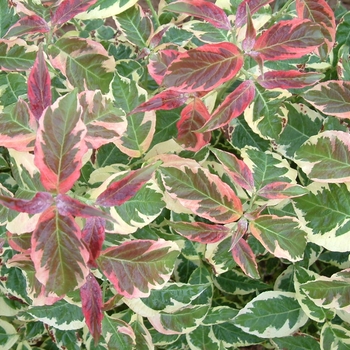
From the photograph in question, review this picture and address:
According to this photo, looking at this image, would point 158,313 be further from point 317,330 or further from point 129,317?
point 317,330

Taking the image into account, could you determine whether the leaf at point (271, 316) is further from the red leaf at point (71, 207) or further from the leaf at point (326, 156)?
the red leaf at point (71, 207)

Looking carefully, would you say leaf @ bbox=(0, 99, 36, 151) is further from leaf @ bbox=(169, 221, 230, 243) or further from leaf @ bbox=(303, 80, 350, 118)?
leaf @ bbox=(303, 80, 350, 118)

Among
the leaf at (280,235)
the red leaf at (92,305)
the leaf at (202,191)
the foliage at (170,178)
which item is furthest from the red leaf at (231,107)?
the red leaf at (92,305)

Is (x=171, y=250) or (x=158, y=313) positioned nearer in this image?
(x=171, y=250)

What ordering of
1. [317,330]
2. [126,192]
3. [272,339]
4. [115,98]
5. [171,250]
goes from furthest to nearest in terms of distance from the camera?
[317,330]
[272,339]
[115,98]
[171,250]
[126,192]

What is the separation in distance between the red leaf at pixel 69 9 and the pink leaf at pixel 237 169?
0.38 metres

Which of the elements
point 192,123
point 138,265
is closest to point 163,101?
point 192,123

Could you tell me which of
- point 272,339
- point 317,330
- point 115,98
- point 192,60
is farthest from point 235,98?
point 317,330

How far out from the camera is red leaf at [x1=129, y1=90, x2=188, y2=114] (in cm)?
86

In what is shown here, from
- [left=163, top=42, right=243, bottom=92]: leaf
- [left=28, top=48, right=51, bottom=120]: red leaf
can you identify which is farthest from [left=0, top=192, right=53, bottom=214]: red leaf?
[left=163, top=42, right=243, bottom=92]: leaf

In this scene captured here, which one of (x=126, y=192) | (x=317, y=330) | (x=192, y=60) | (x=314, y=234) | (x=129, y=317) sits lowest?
(x=317, y=330)

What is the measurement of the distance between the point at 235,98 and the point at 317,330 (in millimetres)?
746

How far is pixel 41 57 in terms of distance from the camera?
0.71m

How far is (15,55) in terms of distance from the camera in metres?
0.98
